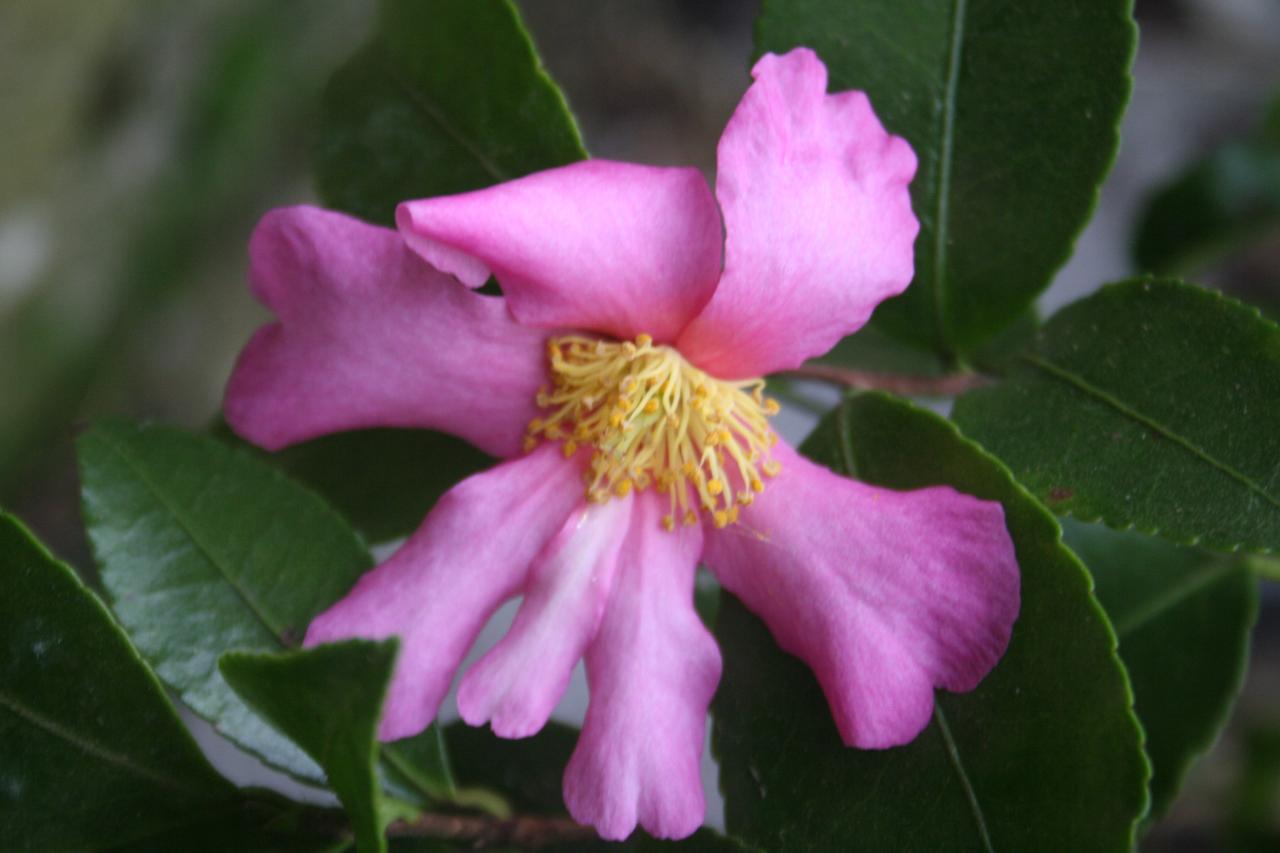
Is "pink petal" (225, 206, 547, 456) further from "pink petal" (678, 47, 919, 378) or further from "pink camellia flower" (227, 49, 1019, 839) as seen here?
"pink petal" (678, 47, 919, 378)

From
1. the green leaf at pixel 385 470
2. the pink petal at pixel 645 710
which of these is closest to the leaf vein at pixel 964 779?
the pink petal at pixel 645 710

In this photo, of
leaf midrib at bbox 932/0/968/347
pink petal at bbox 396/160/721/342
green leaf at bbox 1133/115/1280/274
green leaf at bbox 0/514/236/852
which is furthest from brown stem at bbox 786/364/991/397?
green leaf at bbox 1133/115/1280/274

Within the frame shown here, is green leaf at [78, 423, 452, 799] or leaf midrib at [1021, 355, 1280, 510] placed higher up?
leaf midrib at [1021, 355, 1280, 510]

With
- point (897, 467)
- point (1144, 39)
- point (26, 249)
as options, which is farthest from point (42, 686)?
point (1144, 39)

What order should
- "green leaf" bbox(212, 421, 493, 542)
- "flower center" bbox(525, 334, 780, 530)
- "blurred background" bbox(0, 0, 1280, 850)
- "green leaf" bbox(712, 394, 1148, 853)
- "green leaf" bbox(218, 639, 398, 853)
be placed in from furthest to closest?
1. "blurred background" bbox(0, 0, 1280, 850)
2. "green leaf" bbox(212, 421, 493, 542)
3. "flower center" bbox(525, 334, 780, 530)
4. "green leaf" bbox(712, 394, 1148, 853)
5. "green leaf" bbox(218, 639, 398, 853)

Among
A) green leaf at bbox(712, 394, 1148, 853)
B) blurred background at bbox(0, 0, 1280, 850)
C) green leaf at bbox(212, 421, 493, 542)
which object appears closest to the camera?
green leaf at bbox(712, 394, 1148, 853)
